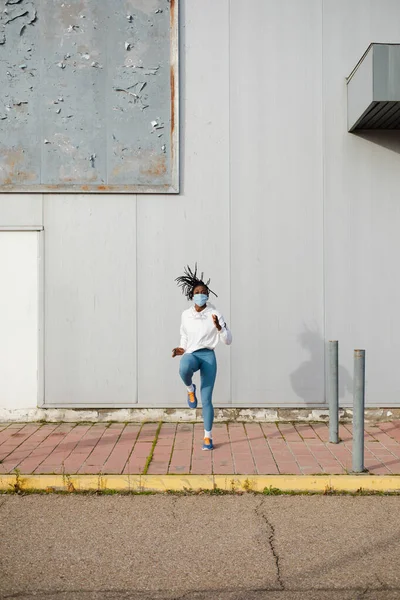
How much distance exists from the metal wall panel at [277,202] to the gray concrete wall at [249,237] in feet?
0.06

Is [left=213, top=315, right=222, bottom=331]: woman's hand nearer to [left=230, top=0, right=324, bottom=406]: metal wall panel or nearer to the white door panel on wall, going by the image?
[left=230, top=0, right=324, bottom=406]: metal wall panel

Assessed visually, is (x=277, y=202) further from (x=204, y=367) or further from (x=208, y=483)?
(x=208, y=483)

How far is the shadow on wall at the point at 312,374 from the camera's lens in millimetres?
8648

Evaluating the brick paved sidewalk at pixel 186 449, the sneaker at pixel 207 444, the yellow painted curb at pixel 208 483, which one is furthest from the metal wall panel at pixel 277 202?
the yellow painted curb at pixel 208 483

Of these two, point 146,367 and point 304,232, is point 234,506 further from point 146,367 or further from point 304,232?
point 304,232

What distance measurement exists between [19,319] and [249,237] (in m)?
3.39

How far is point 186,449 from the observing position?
7043 mm

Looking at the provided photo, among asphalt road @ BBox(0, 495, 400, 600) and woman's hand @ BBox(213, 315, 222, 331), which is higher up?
woman's hand @ BBox(213, 315, 222, 331)

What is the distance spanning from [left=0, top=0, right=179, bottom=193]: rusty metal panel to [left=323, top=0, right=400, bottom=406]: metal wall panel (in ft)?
7.27

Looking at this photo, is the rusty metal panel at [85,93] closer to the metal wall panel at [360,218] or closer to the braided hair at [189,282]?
the braided hair at [189,282]

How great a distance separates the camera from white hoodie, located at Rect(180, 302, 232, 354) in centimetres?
680

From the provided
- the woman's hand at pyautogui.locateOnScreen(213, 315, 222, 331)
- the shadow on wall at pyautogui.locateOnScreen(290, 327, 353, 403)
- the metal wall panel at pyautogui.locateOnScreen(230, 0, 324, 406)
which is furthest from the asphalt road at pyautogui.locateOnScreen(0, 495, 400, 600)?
the metal wall panel at pyautogui.locateOnScreen(230, 0, 324, 406)

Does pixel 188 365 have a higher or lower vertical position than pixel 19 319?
lower

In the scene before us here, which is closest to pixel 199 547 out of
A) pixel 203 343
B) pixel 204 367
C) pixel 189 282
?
pixel 204 367
